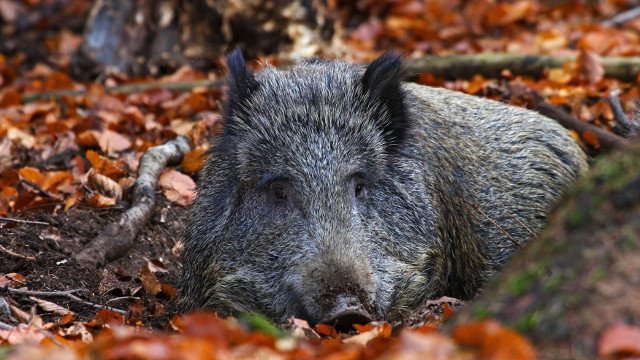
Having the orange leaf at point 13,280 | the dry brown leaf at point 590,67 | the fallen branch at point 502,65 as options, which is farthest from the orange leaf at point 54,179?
the dry brown leaf at point 590,67

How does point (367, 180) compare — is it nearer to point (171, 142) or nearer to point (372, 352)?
point (372, 352)

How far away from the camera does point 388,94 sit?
209 inches

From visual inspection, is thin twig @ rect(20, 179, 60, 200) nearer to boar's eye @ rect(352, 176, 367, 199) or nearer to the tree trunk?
boar's eye @ rect(352, 176, 367, 199)

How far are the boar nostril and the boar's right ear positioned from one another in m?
1.74

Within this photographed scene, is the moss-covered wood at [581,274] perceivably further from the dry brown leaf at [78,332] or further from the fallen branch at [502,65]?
the fallen branch at [502,65]

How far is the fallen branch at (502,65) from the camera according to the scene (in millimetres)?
7867

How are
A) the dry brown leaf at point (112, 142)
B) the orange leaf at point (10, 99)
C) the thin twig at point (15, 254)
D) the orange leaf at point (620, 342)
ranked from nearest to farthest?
the orange leaf at point (620, 342) → the thin twig at point (15, 254) → the dry brown leaf at point (112, 142) → the orange leaf at point (10, 99)


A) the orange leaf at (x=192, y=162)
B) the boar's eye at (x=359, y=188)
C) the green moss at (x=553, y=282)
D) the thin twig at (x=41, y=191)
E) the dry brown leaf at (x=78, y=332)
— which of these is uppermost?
the orange leaf at (x=192, y=162)

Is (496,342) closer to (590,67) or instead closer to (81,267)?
(81,267)

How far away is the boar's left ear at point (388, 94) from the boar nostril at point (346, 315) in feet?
4.87

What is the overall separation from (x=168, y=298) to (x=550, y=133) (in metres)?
2.93

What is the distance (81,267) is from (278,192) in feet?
5.40

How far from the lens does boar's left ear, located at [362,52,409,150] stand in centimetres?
524

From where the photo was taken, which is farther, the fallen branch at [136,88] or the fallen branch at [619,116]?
the fallen branch at [136,88]
